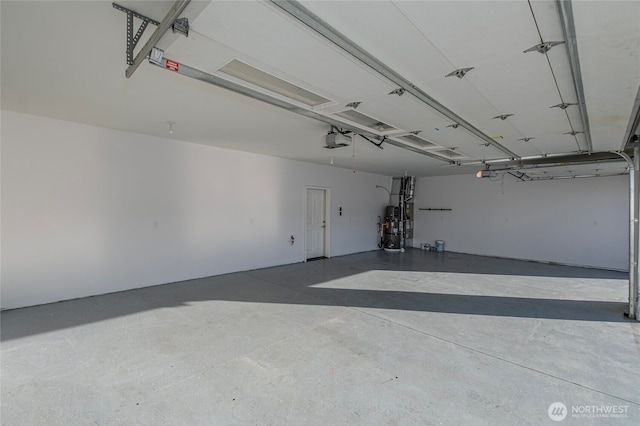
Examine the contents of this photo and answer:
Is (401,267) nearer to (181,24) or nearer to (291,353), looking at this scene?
(291,353)

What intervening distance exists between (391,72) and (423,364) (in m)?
2.34

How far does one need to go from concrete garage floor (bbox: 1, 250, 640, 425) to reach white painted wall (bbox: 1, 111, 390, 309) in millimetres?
419

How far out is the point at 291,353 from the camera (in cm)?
271

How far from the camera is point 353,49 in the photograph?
1782 mm

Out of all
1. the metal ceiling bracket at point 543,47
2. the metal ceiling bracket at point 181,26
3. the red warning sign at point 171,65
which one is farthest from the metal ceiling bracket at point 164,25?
the metal ceiling bracket at point 543,47

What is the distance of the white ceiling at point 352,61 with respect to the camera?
1498 millimetres

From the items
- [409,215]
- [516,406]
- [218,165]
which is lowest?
[516,406]

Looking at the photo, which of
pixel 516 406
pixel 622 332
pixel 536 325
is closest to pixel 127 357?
pixel 516 406

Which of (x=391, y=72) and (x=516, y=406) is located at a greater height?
(x=391, y=72)

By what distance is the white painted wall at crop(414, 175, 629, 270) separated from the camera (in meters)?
6.60

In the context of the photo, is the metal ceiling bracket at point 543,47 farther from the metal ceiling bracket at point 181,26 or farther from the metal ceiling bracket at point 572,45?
the metal ceiling bracket at point 181,26

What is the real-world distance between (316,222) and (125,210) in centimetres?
422

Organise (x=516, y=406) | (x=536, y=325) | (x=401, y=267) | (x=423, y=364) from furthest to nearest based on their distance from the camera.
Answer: (x=401, y=267), (x=536, y=325), (x=423, y=364), (x=516, y=406)

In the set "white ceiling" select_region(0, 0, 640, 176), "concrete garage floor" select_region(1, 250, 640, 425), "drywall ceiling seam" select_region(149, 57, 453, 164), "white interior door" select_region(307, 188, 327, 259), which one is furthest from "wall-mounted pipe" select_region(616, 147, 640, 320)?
"white interior door" select_region(307, 188, 327, 259)
